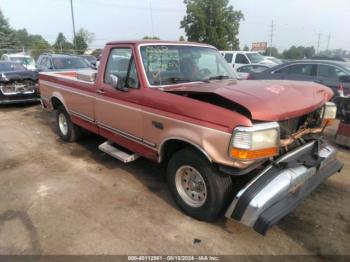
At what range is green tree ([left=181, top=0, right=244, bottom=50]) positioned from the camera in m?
34.9

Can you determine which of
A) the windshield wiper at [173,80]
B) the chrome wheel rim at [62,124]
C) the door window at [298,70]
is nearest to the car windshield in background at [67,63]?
the chrome wheel rim at [62,124]

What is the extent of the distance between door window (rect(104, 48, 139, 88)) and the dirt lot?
1.49m

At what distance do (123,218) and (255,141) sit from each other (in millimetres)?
1846

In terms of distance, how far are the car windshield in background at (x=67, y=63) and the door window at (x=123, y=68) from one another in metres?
7.41

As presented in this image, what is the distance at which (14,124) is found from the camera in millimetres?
8273

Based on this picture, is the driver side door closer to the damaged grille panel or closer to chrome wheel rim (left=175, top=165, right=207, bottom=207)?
chrome wheel rim (left=175, top=165, right=207, bottom=207)

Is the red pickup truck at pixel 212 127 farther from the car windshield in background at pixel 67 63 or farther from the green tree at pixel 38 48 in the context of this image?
the green tree at pixel 38 48

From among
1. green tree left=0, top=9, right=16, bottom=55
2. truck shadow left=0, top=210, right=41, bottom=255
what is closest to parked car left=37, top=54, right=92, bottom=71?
truck shadow left=0, top=210, right=41, bottom=255

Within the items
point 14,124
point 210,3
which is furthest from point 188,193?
point 210,3

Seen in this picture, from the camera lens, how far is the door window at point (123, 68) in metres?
4.17

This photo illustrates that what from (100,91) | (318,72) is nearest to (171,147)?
(100,91)

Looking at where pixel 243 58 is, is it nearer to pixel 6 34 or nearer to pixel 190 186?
pixel 190 186

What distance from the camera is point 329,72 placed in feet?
28.0

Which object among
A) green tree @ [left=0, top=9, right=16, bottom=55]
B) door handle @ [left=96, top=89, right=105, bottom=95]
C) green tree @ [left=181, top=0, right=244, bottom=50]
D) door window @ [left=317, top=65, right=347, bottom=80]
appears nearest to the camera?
door handle @ [left=96, top=89, right=105, bottom=95]
